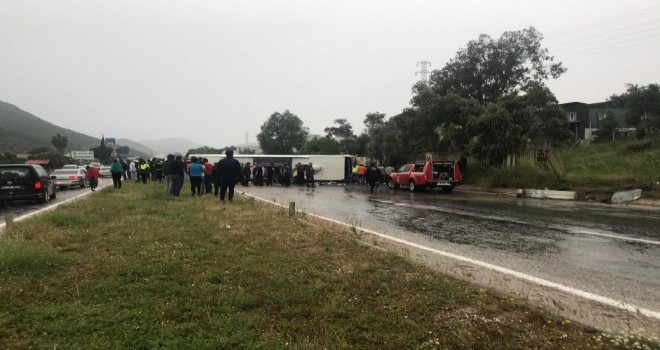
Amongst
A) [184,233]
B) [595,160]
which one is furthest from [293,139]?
[184,233]

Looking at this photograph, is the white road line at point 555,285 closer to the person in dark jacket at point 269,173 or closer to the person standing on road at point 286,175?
the person standing on road at point 286,175

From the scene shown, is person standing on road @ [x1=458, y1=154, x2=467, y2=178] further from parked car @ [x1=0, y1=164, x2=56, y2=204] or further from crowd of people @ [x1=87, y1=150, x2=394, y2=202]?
parked car @ [x1=0, y1=164, x2=56, y2=204]

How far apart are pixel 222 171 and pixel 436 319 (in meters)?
11.3

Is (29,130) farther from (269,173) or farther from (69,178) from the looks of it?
(269,173)

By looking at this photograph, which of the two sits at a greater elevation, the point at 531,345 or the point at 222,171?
the point at 222,171

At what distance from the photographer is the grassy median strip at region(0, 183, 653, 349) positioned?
3443 mm

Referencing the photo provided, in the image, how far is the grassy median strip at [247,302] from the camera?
11.3 feet

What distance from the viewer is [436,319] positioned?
387cm

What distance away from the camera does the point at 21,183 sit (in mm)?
15492

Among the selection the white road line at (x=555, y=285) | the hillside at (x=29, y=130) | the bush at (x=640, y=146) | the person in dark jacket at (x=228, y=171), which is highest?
the hillside at (x=29, y=130)

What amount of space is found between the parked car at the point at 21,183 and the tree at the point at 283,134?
3237 inches

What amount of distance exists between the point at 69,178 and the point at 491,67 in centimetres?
2686

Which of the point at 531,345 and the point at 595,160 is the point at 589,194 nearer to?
the point at 595,160

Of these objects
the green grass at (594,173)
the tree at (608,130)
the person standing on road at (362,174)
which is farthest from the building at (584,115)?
the person standing on road at (362,174)
